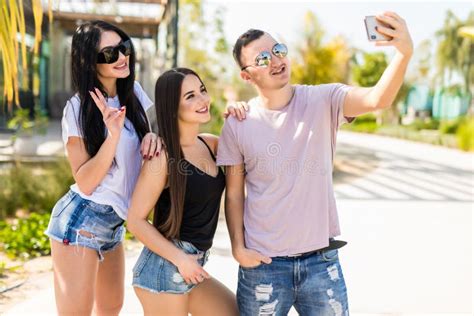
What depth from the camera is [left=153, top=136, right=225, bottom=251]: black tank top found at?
2.11 metres

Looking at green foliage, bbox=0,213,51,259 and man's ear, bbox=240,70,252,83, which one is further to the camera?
green foliage, bbox=0,213,51,259

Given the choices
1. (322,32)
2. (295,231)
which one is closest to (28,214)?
(295,231)

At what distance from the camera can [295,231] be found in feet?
6.86

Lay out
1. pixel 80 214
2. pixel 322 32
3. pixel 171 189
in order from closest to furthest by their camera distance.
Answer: pixel 171 189, pixel 80 214, pixel 322 32

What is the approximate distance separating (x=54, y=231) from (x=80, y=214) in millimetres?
126

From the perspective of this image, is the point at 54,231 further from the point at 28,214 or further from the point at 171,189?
the point at 28,214

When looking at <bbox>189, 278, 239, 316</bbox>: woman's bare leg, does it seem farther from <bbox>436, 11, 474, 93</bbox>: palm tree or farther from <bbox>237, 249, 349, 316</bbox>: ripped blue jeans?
<bbox>436, 11, 474, 93</bbox>: palm tree

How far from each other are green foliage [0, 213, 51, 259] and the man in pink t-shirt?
331cm

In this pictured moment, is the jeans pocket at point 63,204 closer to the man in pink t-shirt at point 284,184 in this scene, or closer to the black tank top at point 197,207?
the black tank top at point 197,207

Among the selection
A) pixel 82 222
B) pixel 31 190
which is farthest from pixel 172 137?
pixel 31 190

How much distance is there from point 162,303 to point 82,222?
44cm

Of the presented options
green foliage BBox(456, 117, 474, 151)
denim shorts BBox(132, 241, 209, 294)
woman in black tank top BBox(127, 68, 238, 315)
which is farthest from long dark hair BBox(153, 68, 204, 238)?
green foliage BBox(456, 117, 474, 151)

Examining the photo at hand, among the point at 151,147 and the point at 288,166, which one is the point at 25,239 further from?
the point at 288,166

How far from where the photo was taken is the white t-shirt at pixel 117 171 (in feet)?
7.22
